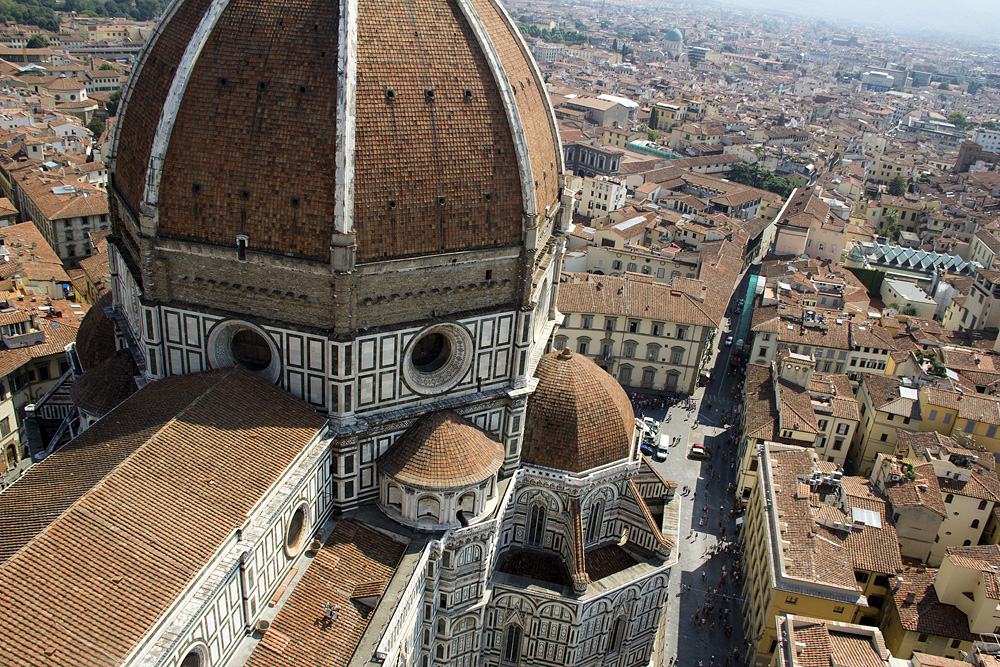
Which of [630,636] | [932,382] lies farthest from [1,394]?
[932,382]

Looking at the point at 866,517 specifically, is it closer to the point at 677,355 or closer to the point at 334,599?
the point at 677,355

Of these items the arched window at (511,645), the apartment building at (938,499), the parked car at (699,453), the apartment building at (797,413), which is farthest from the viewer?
the parked car at (699,453)

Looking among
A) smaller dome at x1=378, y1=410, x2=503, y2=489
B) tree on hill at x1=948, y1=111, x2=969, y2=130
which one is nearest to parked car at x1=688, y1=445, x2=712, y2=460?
smaller dome at x1=378, y1=410, x2=503, y2=489

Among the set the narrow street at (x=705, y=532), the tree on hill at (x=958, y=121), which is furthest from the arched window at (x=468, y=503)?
Result: the tree on hill at (x=958, y=121)

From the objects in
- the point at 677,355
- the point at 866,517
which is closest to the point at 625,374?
the point at 677,355

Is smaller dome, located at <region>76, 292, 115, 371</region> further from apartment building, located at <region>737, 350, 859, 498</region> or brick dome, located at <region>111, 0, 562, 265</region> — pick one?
apartment building, located at <region>737, 350, 859, 498</region>

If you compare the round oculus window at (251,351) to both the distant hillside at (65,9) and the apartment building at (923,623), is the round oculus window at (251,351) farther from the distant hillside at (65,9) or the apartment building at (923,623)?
the distant hillside at (65,9)
